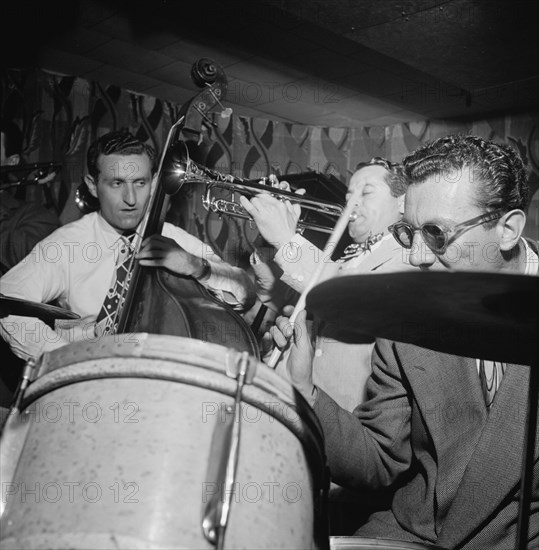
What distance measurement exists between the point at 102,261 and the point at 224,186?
1.01 metres

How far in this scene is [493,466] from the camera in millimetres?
1385

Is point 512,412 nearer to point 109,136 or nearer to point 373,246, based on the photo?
point 373,246

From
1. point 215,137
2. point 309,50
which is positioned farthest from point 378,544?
point 215,137

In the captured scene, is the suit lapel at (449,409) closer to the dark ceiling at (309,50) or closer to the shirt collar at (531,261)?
the shirt collar at (531,261)

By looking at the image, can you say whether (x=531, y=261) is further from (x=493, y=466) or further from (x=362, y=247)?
(x=362, y=247)

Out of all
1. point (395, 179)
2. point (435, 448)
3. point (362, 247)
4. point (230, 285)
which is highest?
point (395, 179)

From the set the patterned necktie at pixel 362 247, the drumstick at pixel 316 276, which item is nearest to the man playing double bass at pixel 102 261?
the patterned necktie at pixel 362 247

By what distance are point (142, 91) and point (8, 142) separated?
125 centimetres

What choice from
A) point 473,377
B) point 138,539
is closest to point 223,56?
point 473,377

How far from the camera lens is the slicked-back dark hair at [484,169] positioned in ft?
5.83

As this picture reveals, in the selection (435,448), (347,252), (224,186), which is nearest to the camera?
(435,448)

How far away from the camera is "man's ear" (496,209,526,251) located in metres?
1.75

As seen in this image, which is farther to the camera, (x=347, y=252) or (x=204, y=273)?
(x=347, y=252)

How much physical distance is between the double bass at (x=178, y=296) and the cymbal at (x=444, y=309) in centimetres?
118
